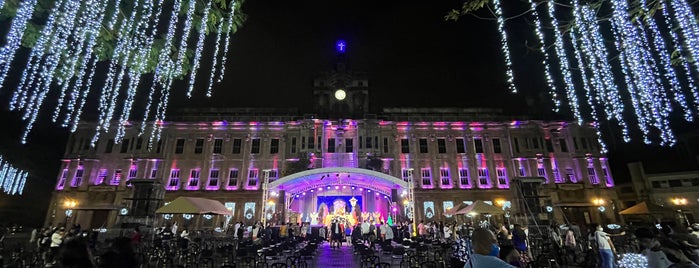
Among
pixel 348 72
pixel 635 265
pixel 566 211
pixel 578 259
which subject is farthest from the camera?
pixel 348 72

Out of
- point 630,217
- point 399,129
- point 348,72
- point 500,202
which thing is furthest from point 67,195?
point 630,217

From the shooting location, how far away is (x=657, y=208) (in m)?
21.4

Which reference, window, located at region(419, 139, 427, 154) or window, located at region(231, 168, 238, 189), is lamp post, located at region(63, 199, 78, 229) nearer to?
window, located at region(231, 168, 238, 189)

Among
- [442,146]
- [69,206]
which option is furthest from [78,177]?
[442,146]

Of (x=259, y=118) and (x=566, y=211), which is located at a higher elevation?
(x=259, y=118)

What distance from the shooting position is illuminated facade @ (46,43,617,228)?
29953mm

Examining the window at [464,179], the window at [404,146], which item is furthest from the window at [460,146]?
the window at [404,146]

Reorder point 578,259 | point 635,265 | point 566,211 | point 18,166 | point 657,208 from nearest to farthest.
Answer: point 635,265 → point 578,259 → point 657,208 → point 18,166 → point 566,211

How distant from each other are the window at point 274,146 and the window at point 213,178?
18.7 feet

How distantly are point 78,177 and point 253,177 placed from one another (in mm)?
17017

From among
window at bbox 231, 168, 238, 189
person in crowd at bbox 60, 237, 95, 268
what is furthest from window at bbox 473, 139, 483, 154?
person in crowd at bbox 60, 237, 95, 268

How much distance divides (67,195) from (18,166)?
14.7 ft

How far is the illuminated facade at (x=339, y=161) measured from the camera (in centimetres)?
2995

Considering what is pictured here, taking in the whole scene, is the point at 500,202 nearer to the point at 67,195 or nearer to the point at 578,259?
the point at 578,259
